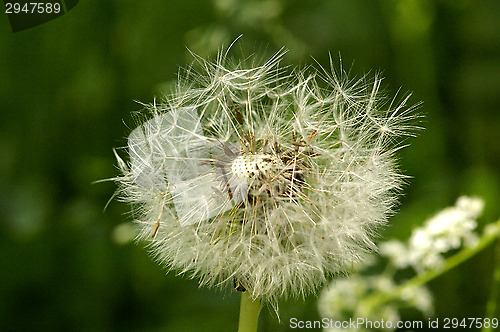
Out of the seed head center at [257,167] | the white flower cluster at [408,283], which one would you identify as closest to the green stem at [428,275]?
the white flower cluster at [408,283]

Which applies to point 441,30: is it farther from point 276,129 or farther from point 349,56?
point 276,129

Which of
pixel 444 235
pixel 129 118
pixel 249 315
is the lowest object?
pixel 249 315

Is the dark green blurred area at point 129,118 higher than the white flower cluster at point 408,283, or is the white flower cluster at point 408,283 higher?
the dark green blurred area at point 129,118

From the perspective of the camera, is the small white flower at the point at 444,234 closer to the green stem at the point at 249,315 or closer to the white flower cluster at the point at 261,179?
the white flower cluster at the point at 261,179

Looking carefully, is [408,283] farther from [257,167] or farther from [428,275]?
[257,167]

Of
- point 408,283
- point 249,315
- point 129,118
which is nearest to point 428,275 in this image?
point 408,283

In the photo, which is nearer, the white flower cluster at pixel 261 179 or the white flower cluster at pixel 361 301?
the white flower cluster at pixel 261 179

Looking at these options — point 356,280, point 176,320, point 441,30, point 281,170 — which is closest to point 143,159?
point 281,170
